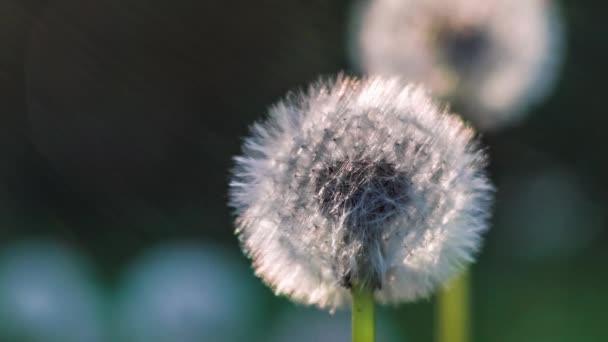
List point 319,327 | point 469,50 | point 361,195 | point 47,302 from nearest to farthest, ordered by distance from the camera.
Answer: point 361,195
point 469,50
point 319,327
point 47,302

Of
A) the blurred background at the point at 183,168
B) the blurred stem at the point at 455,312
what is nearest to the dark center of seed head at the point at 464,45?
the blurred stem at the point at 455,312

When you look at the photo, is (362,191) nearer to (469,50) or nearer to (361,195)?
(361,195)

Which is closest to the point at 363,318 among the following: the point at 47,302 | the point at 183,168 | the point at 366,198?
the point at 366,198

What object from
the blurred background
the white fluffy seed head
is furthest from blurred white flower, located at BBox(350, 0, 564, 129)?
the blurred background

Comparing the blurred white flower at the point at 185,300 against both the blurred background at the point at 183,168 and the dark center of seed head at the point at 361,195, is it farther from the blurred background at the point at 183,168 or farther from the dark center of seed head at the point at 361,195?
the dark center of seed head at the point at 361,195

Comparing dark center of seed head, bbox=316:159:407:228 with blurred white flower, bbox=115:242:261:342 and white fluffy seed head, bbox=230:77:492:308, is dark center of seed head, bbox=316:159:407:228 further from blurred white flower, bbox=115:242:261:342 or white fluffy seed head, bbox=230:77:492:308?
blurred white flower, bbox=115:242:261:342

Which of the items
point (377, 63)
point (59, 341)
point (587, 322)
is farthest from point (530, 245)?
point (377, 63)

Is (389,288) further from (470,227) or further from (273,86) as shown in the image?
(273,86)
